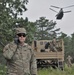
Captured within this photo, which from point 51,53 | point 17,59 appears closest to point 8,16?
point 51,53

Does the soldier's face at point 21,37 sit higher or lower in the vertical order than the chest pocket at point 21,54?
higher

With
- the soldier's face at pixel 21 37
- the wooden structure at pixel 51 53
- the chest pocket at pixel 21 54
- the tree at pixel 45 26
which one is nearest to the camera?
the soldier's face at pixel 21 37

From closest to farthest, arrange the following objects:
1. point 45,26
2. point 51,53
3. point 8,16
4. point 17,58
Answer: point 17,58, point 51,53, point 8,16, point 45,26

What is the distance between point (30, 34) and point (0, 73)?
457 inches

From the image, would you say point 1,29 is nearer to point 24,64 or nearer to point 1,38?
point 1,38

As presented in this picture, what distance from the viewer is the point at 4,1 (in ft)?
94.1

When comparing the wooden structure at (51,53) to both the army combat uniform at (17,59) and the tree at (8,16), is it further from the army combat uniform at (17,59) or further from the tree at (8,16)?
the army combat uniform at (17,59)

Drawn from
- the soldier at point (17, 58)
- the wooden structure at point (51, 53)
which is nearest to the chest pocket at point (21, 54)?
the soldier at point (17, 58)

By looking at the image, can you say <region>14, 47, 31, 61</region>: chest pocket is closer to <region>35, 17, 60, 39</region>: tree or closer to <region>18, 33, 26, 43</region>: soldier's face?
<region>18, 33, 26, 43</region>: soldier's face

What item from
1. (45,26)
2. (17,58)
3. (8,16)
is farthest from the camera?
(45,26)

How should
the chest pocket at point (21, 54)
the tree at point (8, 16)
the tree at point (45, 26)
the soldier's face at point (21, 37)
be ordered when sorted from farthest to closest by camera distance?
the tree at point (45, 26), the tree at point (8, 16), the chest pocket at point (21, 54), the soldier's face at point (21, 37)

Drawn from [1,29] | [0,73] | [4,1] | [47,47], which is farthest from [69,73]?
[4,1]

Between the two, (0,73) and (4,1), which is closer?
(0,73)

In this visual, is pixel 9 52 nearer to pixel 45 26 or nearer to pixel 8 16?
pixel 8 16
